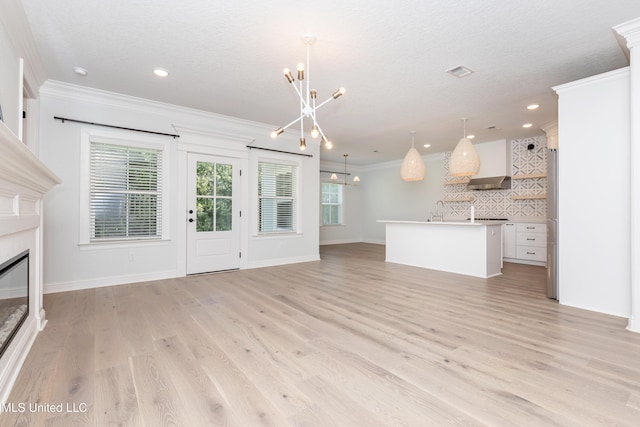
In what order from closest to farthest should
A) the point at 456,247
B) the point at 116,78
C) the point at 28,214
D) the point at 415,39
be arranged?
the point at 28,214 → the point at 415,39 → the point at 116,78 → the point at 456,247

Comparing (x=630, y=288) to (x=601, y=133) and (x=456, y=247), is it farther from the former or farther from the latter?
(x=456, y=247)

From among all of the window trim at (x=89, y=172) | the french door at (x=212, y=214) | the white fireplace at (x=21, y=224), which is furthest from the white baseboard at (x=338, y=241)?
the white fireplace at (x=21, y=224)

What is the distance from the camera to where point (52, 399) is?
165 centimetres

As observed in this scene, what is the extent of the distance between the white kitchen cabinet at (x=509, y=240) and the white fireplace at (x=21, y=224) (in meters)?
7.35

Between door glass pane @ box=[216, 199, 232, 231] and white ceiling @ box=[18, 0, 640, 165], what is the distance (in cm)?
153

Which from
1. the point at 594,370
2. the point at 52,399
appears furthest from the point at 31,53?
the point at 594,370

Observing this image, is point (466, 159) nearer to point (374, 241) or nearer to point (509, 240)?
point (509, 240)

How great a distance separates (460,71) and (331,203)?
22.1 ft

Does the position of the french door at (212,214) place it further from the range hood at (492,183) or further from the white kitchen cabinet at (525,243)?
the white kitchen cabinet at (525,243)

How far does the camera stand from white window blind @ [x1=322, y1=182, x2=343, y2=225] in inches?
384

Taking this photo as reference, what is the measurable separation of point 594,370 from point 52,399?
3.30 metres

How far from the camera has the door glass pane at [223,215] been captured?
16.7 feet

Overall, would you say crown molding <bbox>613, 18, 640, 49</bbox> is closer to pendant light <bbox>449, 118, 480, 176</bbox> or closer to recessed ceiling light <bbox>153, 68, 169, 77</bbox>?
pendant light <bbox>449, 118, 480, 176</bbox>

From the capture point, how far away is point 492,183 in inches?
264
